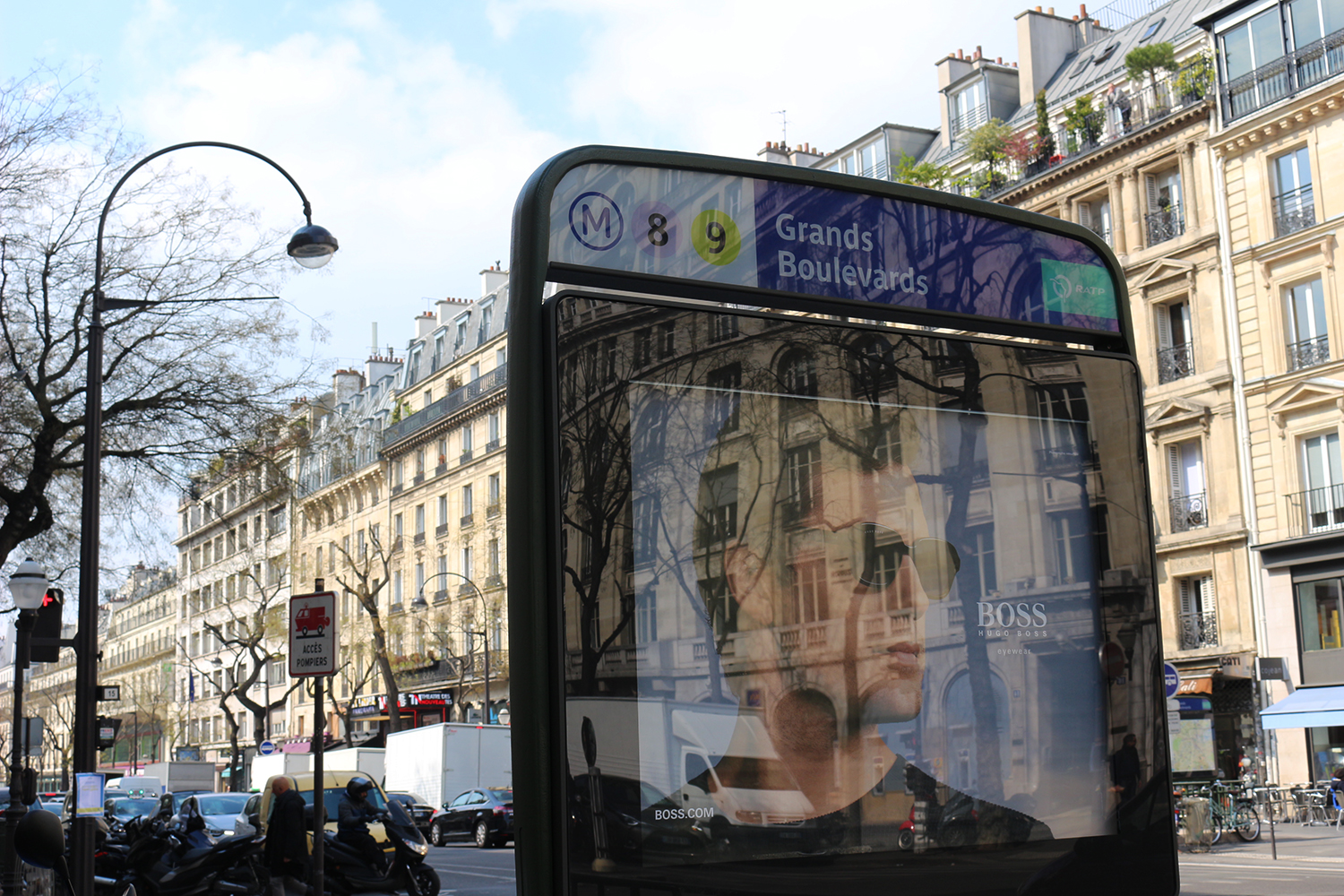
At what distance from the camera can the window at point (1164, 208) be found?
35.5m

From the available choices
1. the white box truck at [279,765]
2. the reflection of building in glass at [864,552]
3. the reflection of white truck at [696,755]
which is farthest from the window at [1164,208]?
the reflection of white truck at [696,755]

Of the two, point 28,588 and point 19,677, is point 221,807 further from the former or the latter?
point 28,588

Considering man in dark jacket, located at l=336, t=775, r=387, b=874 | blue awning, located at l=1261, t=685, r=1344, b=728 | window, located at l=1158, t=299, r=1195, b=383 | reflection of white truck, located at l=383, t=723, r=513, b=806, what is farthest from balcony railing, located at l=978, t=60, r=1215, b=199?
man in dark jacket, located at l=336, t=775, r=387, b=874

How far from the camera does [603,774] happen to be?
3.03 meters

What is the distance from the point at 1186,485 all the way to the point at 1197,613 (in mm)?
3200

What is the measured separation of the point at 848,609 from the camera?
11.3 feet

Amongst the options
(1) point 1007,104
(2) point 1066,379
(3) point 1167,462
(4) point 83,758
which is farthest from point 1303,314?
(2) point 1066,379

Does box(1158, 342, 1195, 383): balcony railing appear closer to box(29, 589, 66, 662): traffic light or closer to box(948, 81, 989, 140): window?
box(948, 81, 989, 140): window

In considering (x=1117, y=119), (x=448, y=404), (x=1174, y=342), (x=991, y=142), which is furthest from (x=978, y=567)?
(x=448, y=404)

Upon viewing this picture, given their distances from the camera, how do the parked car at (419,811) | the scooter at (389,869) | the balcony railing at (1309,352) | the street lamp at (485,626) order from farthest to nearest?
the street lamp at (485,626) → the parked car at (419,811) → the balcony railing at (1309,352) → the scooter at (389,869)

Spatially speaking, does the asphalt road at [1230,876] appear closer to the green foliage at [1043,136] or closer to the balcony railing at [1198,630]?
the balcony railing at [1198,630]

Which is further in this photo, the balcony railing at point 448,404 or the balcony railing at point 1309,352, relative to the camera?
the balcony railing at point 448,404

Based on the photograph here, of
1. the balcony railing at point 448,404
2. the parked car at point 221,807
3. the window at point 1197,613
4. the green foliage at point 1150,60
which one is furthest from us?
the balcony railing at point 448,404

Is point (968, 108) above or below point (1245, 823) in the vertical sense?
above
